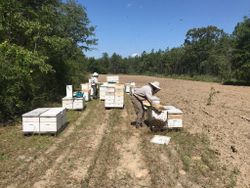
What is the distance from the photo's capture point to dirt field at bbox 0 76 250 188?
19.8ft

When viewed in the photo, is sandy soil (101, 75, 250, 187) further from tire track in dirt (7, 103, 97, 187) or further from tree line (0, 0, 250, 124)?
tree line (0, 0, 250, 124)

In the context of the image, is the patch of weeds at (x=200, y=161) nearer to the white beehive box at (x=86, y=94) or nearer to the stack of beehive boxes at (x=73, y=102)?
the stack of beehive boxes at (x=73, y=102)

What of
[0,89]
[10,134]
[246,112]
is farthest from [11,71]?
[246,112]

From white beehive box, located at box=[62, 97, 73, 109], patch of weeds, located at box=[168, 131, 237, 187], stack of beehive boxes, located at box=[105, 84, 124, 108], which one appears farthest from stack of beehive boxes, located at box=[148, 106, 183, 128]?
white beehive box, located at box=[62, 97, 73, 109]

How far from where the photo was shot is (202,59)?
283 ft

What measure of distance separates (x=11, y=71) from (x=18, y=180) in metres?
7.22

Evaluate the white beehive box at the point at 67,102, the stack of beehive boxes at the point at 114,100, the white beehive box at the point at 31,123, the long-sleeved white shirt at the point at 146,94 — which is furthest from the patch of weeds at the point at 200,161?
the white beehive box at the point at 67,102

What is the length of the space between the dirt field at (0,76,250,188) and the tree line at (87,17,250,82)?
3196 cm

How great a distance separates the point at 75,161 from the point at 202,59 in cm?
8394

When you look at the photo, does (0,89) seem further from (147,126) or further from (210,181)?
(210,181)

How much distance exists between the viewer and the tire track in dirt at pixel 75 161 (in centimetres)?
593

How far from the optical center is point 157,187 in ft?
18.6

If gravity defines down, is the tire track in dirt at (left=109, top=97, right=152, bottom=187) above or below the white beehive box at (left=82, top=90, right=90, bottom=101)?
below

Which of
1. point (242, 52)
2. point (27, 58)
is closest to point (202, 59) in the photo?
point (242, 52)
